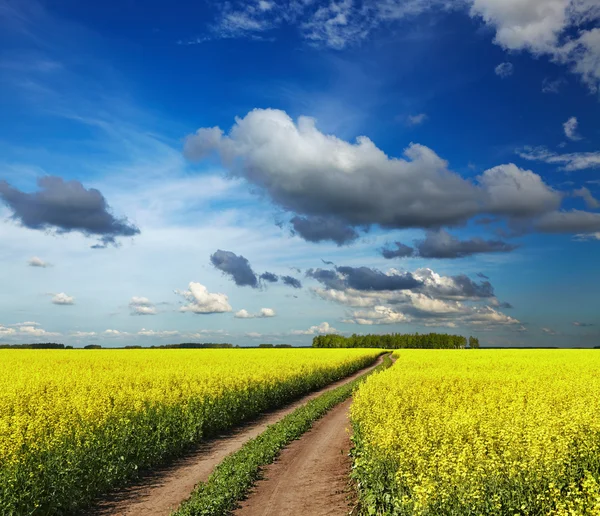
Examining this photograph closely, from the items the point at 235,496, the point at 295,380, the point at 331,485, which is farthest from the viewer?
the point at 295,380

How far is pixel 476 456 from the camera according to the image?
10.1 meters

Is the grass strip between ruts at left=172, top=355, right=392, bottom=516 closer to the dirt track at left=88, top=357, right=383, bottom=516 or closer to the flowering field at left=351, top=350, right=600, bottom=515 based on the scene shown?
the dirt track at left=88, top=357, right=383, bottom=516

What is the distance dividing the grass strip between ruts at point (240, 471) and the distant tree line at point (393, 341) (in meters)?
139

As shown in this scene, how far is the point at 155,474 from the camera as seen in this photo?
618 inches

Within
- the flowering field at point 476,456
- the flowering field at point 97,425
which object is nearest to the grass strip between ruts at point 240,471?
the flowering field at point 97,425

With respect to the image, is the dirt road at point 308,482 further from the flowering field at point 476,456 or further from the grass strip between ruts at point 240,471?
the flowering field at point 476,456

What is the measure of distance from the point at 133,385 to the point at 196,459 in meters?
9.84

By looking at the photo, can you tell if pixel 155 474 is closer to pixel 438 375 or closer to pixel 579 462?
pixel 579 462

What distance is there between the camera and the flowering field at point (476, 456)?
8.40 metres

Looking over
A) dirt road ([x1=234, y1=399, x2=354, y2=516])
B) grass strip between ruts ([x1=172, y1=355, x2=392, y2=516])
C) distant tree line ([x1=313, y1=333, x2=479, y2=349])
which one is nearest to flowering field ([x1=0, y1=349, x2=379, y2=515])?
grass strip between ruts ([x1=172, y1=355, x2=392, y2=516])

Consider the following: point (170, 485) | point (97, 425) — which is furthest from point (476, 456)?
point (97, 425)

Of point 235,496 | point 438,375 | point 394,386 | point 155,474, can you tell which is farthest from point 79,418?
point 438,375

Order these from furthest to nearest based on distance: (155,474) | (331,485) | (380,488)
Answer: (155,474) < (331,485) < (380,488)

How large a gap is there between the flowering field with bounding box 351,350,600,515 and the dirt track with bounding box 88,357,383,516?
4580mm
